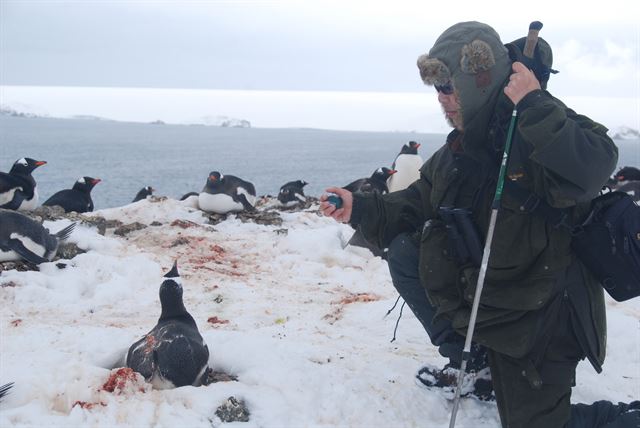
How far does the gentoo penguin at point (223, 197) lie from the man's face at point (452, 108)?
260 inches

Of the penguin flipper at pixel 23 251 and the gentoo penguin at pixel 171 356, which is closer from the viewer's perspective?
the gentoo penguin at pixel 171 356

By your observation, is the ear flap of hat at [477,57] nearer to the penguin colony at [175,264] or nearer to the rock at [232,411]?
the penguin colony at [175,264]

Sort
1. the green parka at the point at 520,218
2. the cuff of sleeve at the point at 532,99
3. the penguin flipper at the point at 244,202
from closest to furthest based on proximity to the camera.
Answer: the green parka at the point at 520,218
the cuff of sleeve at the point at 532,99
the penguin flipper at the point at 244,202

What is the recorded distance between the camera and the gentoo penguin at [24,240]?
5.53 meters

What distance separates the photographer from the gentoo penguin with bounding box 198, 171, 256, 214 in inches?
366

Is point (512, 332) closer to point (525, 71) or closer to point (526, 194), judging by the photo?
point (526, 194)

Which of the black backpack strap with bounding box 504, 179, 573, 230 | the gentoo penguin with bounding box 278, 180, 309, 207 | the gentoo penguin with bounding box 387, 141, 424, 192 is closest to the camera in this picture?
the black backpack strap with bounding box 504, 179, 573, 230

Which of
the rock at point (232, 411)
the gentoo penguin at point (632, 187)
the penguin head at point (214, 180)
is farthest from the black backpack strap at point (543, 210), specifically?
the gentoo penguin at point (632, 187)

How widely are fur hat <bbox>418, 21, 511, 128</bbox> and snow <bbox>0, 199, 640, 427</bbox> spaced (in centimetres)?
153

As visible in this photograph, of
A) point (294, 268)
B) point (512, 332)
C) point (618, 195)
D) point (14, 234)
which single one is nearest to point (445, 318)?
point (512, 332)

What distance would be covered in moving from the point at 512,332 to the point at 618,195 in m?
0.73

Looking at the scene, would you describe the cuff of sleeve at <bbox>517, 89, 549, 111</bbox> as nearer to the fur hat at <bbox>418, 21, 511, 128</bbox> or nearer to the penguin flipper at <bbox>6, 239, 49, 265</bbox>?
the fur hat at <bbox>418, 21, 511, 128</bbox>

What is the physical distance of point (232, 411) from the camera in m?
3.01

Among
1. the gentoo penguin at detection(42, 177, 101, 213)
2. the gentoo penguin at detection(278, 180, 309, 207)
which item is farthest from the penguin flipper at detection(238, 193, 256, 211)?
the gentoo penguin at detection(42, 177, 101, 213)
